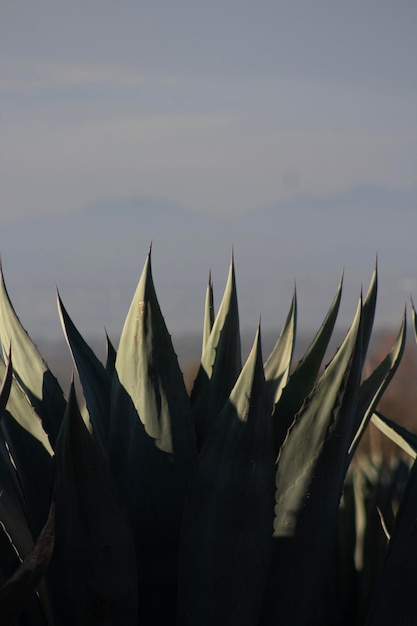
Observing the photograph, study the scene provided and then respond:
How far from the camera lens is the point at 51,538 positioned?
693 millimetres

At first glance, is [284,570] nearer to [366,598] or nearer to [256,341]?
[256,341]

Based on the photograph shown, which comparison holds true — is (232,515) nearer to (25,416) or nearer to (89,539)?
(89,539)

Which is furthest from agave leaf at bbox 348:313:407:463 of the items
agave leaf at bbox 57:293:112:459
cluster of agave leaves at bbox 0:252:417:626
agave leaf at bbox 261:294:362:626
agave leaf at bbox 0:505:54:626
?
agave leaf at bbox 0:505:54:626

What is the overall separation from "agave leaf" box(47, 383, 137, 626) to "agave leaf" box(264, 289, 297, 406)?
1.35 ft

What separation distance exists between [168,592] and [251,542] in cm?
14

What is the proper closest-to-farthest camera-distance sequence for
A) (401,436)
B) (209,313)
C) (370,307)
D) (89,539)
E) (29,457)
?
(89,539)
(29,457)
(370,307)
(401,436)
(209,313)

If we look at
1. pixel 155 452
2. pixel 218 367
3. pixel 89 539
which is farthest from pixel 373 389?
pixel 89 539

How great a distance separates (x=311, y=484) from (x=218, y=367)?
0.29 metres

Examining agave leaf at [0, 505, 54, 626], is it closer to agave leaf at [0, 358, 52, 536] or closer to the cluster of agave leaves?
the cluster of agave leaves

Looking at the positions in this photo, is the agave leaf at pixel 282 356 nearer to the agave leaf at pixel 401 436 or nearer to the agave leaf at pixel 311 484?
the agave leaf at pixel 401 436

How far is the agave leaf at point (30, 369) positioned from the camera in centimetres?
108

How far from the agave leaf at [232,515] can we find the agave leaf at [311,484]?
0.13 feet

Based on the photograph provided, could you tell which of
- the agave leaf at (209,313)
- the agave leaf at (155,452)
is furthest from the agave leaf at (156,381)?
the agave leaf at (209,313)

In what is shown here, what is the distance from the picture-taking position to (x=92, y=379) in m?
1.15
